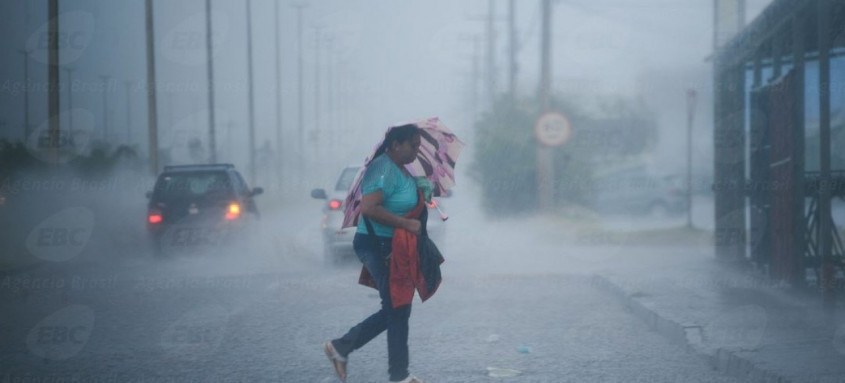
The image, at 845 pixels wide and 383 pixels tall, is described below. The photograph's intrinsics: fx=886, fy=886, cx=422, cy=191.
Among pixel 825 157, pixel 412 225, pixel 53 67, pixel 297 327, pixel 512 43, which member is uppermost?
pixel 512 43

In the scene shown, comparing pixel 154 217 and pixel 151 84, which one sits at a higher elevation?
pixel 151 84

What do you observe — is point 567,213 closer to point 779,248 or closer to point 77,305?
point 779,248

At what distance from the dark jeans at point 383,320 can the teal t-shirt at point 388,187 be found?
0.27 feet

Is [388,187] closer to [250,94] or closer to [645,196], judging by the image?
[645,196]

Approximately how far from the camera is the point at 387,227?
5.61 metres

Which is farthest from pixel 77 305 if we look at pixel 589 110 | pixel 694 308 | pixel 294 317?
pixel 589 110

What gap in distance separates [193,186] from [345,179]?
9.66 ft

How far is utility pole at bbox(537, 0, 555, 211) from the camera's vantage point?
21.9m

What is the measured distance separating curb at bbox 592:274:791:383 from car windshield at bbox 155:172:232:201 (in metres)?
8.40

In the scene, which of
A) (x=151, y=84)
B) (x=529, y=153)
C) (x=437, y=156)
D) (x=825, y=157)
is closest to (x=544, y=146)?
(x=529, y=153)

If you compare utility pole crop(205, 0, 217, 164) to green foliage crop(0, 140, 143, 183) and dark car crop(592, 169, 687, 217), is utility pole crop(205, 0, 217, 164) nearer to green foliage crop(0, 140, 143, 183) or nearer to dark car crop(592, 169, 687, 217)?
green foliage crop(0, 140, 143, 183)

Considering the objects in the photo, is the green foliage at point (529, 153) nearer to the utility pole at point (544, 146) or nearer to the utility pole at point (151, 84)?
the utility pole at point (544, 146)

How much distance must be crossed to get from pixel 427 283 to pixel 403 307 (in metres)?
0.22

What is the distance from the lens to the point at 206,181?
16344 millimetres
